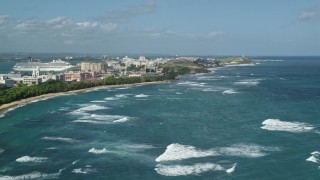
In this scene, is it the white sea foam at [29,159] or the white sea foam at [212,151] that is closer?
the white sea foam at [29,159]

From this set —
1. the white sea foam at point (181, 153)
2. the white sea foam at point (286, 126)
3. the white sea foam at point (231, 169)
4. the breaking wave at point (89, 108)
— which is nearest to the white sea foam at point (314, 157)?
the white sea foam at point (231, 169)

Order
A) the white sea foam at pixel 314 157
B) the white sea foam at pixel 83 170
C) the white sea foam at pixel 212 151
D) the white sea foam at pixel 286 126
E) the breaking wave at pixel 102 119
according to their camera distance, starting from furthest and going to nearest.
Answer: the breaking wave at pixel 102 119 → the white sea foam at pixel 286 126 → the white sea foam at pixel 212 151 → the white sea foam at pixel 314 157 → the white sea foam at pixel 83 170

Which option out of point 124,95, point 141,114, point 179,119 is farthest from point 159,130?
point 124,95

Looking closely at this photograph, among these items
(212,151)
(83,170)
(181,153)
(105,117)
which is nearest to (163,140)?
(181,153)

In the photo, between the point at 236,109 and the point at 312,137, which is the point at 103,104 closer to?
the point at 236,109

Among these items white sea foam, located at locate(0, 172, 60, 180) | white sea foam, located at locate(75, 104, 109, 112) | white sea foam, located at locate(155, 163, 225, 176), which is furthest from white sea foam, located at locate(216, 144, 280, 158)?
white sea foam, located at locate(75, 104, 109, 112)

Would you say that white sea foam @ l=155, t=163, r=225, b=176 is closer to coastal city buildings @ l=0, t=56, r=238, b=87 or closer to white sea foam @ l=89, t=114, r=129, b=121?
white sea foam @ l=89, t=114, r=129, b=121

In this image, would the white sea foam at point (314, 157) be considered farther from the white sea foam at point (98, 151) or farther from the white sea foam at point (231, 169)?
the white sea foam at point (98, 151)
